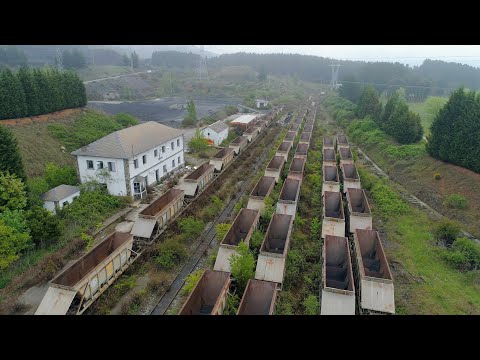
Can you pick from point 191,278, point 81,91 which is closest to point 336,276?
point 191,278

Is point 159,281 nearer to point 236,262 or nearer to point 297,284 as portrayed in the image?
point 236,262

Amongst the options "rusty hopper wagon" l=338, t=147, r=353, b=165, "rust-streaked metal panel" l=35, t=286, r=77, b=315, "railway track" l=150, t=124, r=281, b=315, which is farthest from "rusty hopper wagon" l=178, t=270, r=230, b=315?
"rusty hopper wagon" l=338, t=147, r=353, b=165

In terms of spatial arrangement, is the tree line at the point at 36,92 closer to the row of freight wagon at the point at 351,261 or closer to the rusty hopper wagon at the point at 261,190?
the rusty hopper wagon at the point at 261,190

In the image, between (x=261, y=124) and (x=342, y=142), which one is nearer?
(x=342, y=142)

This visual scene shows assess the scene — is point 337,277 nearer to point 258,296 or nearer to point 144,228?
point 258,296

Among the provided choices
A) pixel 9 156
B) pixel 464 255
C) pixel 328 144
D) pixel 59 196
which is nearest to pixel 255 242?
pixel 464 255
